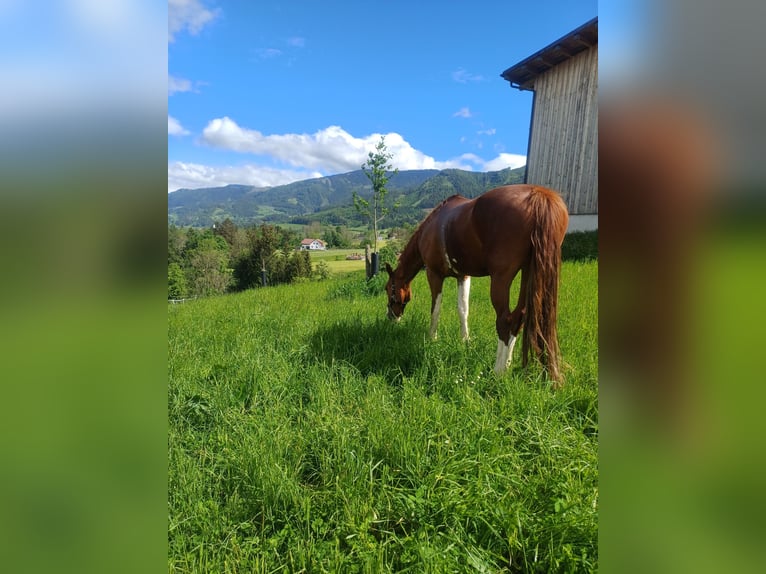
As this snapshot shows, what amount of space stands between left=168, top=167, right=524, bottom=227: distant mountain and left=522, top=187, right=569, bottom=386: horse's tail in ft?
7.84

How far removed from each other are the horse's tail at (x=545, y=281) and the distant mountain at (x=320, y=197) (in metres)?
2.39

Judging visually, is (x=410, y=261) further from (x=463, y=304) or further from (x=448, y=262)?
(x=463, y=304)

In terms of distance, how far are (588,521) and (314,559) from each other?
1116 millimetres

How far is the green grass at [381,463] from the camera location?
158 cm

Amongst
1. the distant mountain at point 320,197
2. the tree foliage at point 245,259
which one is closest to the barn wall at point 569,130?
the distant mountain at point 320,197

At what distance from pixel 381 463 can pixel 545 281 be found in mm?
1749

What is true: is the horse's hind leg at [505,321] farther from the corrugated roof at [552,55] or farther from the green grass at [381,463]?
→ the corrugated roof at [552,55]

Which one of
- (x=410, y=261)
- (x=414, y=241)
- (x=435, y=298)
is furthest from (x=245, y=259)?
(x=435, y=298)

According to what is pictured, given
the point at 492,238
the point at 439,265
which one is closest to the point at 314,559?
the point at 492,238

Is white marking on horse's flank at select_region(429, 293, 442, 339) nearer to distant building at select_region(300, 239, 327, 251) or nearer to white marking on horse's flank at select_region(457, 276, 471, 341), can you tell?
white marking on horse's flank at select_region(457, 276, 471, 341)
